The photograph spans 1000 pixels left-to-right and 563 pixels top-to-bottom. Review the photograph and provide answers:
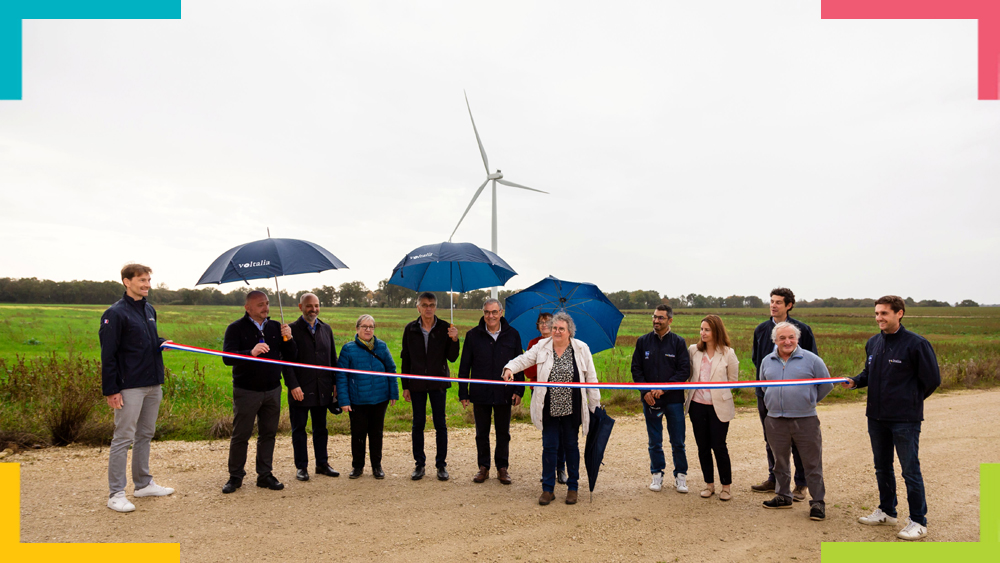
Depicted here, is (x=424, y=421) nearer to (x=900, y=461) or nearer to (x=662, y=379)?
(x=662, y=379)

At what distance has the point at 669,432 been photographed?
6383 mm

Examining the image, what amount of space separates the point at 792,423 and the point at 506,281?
13.1 ft

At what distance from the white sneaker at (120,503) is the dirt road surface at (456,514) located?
0.31 ft

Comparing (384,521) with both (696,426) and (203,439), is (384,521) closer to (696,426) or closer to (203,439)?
(696,426)

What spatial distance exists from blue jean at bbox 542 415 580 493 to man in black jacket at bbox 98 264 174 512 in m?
4.34

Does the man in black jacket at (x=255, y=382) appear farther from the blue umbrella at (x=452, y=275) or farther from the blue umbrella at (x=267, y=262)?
the blue umbrella at (x=452, y=275)

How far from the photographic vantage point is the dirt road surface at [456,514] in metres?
4.95

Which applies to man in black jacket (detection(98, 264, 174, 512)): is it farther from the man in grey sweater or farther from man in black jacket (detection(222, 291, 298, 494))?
the man in grey sweater

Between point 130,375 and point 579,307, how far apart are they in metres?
5.46

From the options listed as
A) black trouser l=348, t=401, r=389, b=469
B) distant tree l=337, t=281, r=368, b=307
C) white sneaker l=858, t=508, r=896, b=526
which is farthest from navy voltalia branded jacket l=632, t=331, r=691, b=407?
distant tree l=337, t=281, r=368, b=307

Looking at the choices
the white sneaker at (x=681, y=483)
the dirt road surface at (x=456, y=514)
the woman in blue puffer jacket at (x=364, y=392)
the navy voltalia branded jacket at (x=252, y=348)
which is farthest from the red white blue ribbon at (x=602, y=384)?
the dirt road surface at (x=456, y=514)

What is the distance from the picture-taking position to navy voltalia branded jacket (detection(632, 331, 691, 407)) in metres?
6.36

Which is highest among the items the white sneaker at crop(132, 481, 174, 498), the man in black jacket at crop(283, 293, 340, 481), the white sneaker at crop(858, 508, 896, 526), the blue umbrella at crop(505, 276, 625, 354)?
the blue umbrella at crop(505, 276, 625, 354)

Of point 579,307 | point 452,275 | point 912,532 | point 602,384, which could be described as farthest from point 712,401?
point 452,275
